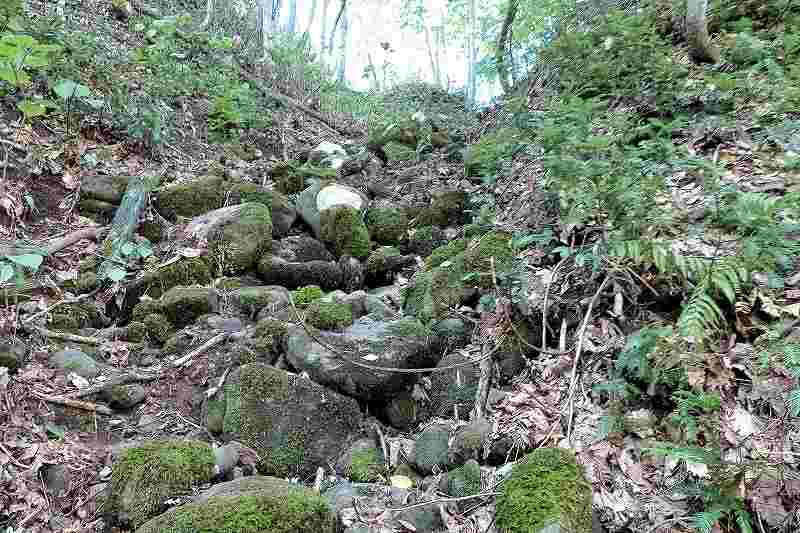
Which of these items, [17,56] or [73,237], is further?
[73,237]

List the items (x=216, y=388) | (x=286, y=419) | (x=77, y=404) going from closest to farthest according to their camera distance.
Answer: (x=286, y=419), (x=77, y=404), (x=216, y=388)

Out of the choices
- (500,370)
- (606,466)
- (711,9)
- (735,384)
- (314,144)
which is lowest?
(606,466)

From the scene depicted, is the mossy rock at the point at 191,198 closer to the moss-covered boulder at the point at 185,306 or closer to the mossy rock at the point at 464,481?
the moss-covered boulder at the point at 185,306

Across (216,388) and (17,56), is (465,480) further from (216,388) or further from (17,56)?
(17,56)

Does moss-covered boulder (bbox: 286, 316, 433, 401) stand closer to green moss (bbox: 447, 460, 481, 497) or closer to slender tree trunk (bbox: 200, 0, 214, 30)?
green moss (bbox: 447, 460, 481, 497)

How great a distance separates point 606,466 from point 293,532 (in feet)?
5.78

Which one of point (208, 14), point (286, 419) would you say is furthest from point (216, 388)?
point (208, 14)

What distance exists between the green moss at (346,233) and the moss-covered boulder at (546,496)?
427cm

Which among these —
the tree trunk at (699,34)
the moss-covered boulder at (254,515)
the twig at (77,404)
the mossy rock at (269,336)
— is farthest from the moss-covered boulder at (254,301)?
the tree trunk at (699,34)

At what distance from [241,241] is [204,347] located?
192 cm

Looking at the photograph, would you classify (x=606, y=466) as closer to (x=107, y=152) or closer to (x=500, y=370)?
(x=500, y=370)

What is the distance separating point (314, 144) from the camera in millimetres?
11469

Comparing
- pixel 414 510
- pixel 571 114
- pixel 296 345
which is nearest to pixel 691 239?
pixel 571 114

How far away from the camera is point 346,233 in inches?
273
